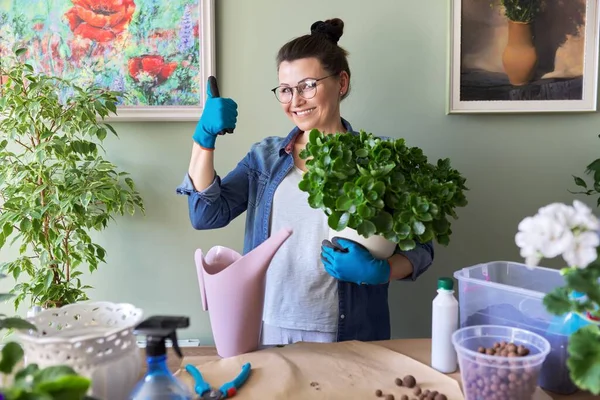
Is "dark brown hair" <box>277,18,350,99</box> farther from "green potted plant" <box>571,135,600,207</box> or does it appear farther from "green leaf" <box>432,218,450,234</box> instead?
"green potted plant" <box>571,135,600,207</box>

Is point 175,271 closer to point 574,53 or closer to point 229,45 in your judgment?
point 229,45

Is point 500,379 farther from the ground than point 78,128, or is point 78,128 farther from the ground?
point 78,128

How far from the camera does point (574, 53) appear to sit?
1541 mm

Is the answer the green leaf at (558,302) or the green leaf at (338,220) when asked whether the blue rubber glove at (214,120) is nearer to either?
the green leaf at (338,220)

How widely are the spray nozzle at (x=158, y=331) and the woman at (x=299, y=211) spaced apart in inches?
22.8

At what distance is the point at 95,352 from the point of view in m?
0.63

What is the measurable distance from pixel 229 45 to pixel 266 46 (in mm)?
118

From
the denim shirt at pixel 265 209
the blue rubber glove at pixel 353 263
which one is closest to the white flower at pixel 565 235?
the blue rubber glove at pixel 353 263

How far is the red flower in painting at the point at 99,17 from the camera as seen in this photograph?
5.03 ft

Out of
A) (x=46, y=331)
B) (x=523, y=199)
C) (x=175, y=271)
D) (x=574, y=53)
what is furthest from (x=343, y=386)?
(x=574, y=53)

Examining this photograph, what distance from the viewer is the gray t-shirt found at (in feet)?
4.05

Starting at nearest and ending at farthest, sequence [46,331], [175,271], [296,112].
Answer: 1. [46,331]
2. [296,112]
3. [175,271]

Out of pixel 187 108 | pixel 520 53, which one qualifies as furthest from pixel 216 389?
pixel 520 53

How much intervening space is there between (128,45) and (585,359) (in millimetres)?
1470
